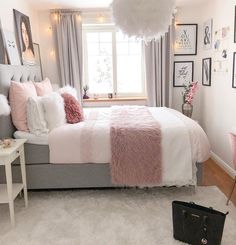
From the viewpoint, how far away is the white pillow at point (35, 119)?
2.80 metres

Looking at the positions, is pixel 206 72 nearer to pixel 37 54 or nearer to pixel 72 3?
pixel 72 3

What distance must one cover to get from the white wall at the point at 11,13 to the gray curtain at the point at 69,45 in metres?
0.30

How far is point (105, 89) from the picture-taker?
511cm

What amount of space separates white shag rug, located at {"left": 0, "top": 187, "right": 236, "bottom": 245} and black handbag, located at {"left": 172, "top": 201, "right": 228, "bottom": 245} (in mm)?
116

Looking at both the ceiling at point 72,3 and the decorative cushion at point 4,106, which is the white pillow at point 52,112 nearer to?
the decorative cushion at point 4,106

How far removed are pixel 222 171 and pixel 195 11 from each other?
2.73 m

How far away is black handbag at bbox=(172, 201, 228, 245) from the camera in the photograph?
1970mm

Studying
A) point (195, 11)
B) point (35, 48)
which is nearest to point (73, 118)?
point (35, 48)

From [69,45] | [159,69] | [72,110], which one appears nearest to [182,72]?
[159,69]

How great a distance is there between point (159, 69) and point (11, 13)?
2.45 m

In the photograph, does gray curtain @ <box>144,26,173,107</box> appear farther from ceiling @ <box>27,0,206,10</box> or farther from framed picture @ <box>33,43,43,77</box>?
framed picture @ <box>33,43,43,77</box>

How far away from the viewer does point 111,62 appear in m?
5.02

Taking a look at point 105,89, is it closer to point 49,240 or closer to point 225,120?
point 225,120

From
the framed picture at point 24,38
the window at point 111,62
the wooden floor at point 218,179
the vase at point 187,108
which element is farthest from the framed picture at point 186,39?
the framed picture at point 24,38
